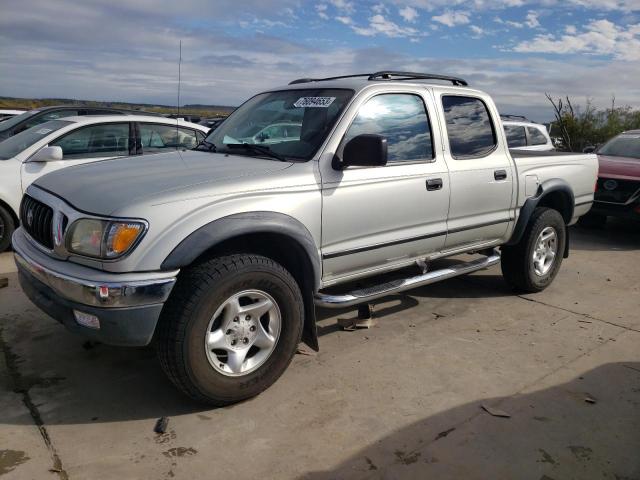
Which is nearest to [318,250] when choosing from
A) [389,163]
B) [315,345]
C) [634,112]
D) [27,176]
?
[315,345]

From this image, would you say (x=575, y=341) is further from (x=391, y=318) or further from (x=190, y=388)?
(x=190, y=388)

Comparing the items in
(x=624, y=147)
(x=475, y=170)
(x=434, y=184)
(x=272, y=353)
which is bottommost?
(x=272, y=353)

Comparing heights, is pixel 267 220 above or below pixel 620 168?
below

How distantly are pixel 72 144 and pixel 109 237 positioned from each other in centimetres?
432

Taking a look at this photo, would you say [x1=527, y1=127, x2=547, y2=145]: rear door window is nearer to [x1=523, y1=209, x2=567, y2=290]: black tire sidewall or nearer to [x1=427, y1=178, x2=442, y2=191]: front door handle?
[x1=523, y1=209, x2=567, y2=290]: black tire sidewall

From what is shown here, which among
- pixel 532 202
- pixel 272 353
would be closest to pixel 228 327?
pixel 272 353

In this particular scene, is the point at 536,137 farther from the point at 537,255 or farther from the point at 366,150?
the point at 366,150

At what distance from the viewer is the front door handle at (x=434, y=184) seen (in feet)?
13.4

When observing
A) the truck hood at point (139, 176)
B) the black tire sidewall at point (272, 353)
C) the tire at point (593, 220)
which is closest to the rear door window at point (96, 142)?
the truck hood at point (139, 176)

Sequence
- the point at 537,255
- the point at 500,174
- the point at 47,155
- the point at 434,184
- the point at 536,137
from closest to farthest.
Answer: the point at 434,184
the point at 500,174
the point at 537,255
the point at 47,155
the point at 536,137

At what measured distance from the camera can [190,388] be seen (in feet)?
9.93

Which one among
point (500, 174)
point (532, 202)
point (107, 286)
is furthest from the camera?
point (532, 202)

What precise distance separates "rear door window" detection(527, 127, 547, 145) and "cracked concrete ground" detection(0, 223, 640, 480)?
5906 millimetres

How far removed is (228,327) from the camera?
314 centimetres
